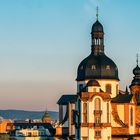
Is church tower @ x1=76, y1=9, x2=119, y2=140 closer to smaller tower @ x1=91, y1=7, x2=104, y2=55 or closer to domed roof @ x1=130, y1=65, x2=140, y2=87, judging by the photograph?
smaller tower @ x1=91, y1=7, x2=104, y2=55

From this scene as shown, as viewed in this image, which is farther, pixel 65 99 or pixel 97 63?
pixel 65 99

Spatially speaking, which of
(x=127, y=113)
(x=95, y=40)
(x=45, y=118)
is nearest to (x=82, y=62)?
(x=95, y=40)

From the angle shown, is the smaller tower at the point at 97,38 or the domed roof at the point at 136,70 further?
the domed roof at the point at 136,70

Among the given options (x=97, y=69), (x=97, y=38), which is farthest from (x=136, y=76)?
(x=97, y=38)

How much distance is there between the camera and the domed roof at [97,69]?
117 metres

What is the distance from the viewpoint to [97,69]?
117 meters

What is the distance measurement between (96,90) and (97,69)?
6.72m

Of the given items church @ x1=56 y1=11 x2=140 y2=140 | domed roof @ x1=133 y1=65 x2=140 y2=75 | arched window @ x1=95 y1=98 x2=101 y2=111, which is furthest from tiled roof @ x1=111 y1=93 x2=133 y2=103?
domed roof @ x1=133 y1=65 x2=140 y2=75

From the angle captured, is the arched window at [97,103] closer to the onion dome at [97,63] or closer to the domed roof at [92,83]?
the domed roof at [92,83]

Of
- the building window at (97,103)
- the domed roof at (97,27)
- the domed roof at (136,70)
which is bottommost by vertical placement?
the building window at (97,103)

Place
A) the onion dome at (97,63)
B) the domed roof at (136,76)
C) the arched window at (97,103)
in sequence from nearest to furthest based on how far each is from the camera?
the arched window at (97,103) → the onion dome at (97,63) → the domed roof at (136,76)

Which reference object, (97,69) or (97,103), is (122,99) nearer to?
(97,69)

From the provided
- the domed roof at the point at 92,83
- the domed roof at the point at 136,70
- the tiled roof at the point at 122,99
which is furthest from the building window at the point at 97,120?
the domed roof at the point at 136,70

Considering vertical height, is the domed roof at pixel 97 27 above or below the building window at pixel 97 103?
above
